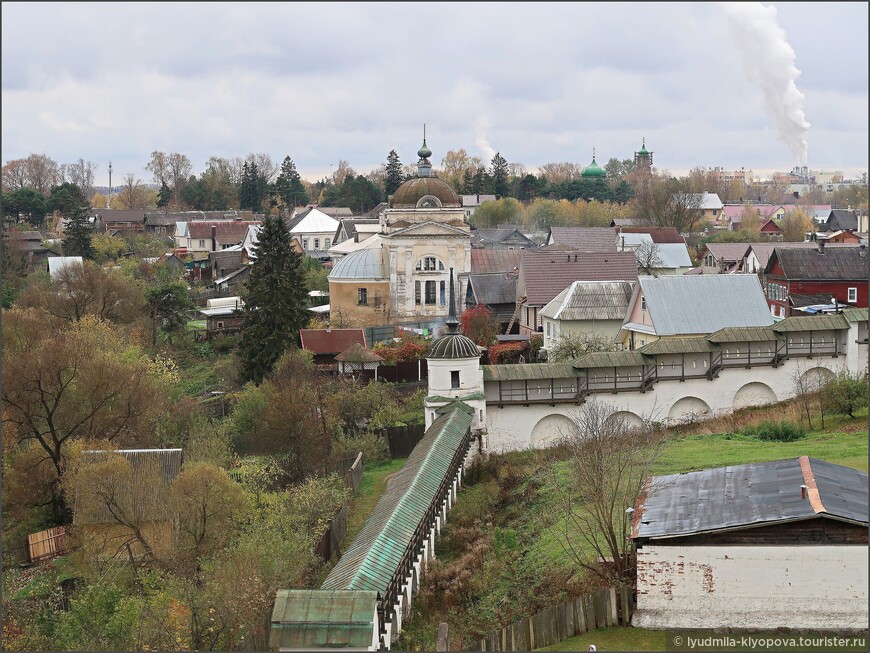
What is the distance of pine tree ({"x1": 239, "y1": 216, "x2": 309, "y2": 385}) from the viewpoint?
41.5m

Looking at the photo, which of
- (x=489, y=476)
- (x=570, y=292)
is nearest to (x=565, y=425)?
(x=489, y=476)

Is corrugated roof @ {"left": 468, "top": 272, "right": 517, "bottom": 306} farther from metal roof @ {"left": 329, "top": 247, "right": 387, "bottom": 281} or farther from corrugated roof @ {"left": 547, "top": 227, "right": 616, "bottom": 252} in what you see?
corrugated roof @ {"left": 547, "top": 227, "right": 616, "bottom": 252}

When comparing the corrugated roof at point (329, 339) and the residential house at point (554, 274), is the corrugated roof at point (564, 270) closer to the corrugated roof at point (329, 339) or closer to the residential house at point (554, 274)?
the residential house at point (554, 274)

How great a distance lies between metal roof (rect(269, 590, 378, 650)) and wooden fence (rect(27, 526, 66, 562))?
14.4 metres

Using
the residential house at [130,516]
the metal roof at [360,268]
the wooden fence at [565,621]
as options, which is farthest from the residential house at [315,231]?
the wooden fence at [565,621]

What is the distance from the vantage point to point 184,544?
23.1 meters

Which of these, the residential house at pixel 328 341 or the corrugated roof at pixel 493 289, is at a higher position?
the corrugated roof at pixel 493 289

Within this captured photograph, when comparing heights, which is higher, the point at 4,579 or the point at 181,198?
the point at 181,198

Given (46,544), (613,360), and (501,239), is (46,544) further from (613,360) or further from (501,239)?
(501,239)

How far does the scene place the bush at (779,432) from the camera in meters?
26.8

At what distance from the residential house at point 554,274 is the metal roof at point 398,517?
16.1 metres

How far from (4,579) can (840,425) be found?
19698 millimetres

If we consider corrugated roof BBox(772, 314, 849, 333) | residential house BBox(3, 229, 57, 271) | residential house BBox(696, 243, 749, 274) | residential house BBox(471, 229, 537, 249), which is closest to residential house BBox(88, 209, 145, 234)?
residential house BBox(3, 229, 57, 271)

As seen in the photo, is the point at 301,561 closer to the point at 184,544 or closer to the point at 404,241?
the point at 184,544
